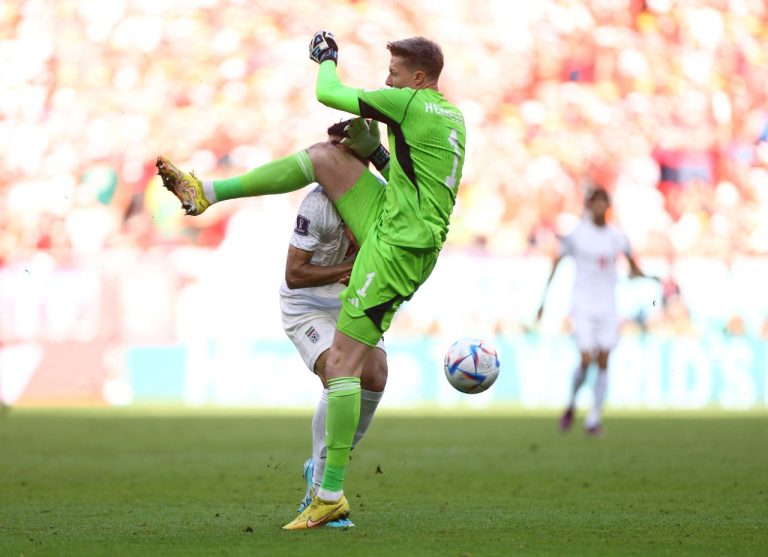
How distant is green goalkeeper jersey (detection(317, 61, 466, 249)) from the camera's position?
601 centimetres

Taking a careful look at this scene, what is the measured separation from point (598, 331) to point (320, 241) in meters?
8.03

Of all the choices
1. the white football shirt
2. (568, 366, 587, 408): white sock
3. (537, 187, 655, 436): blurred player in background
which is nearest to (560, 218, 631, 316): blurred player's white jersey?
(537, 187, 655, 436): blurred player in background

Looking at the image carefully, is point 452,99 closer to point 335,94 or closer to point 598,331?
point 598,331

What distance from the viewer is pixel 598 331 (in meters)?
14.3

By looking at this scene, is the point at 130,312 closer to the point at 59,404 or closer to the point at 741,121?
the point at 59,404

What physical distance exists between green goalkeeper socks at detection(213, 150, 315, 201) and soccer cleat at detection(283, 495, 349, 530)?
4.92 feet

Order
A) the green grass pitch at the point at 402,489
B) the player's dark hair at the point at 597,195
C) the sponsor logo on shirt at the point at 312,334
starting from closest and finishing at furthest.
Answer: the green grass pitch at the point at 402,489, the sponsor logo on shirt at the point at 312,334, the player's dark hair at the point at 597,195

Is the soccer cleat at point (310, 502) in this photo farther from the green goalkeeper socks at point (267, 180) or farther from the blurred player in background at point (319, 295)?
the green goalkeeper socks at point (267, 180)

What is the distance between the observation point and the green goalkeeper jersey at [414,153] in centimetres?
601

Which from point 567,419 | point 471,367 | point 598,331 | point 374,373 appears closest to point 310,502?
point 374,373

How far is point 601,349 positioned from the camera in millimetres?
14258

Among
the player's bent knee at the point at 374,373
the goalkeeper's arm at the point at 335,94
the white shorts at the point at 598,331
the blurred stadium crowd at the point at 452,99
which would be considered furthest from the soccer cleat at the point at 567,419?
the goalkeeper's arm at the point at 335,94

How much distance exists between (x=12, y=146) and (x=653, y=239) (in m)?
11.0

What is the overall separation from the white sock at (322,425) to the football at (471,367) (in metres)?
0.40
